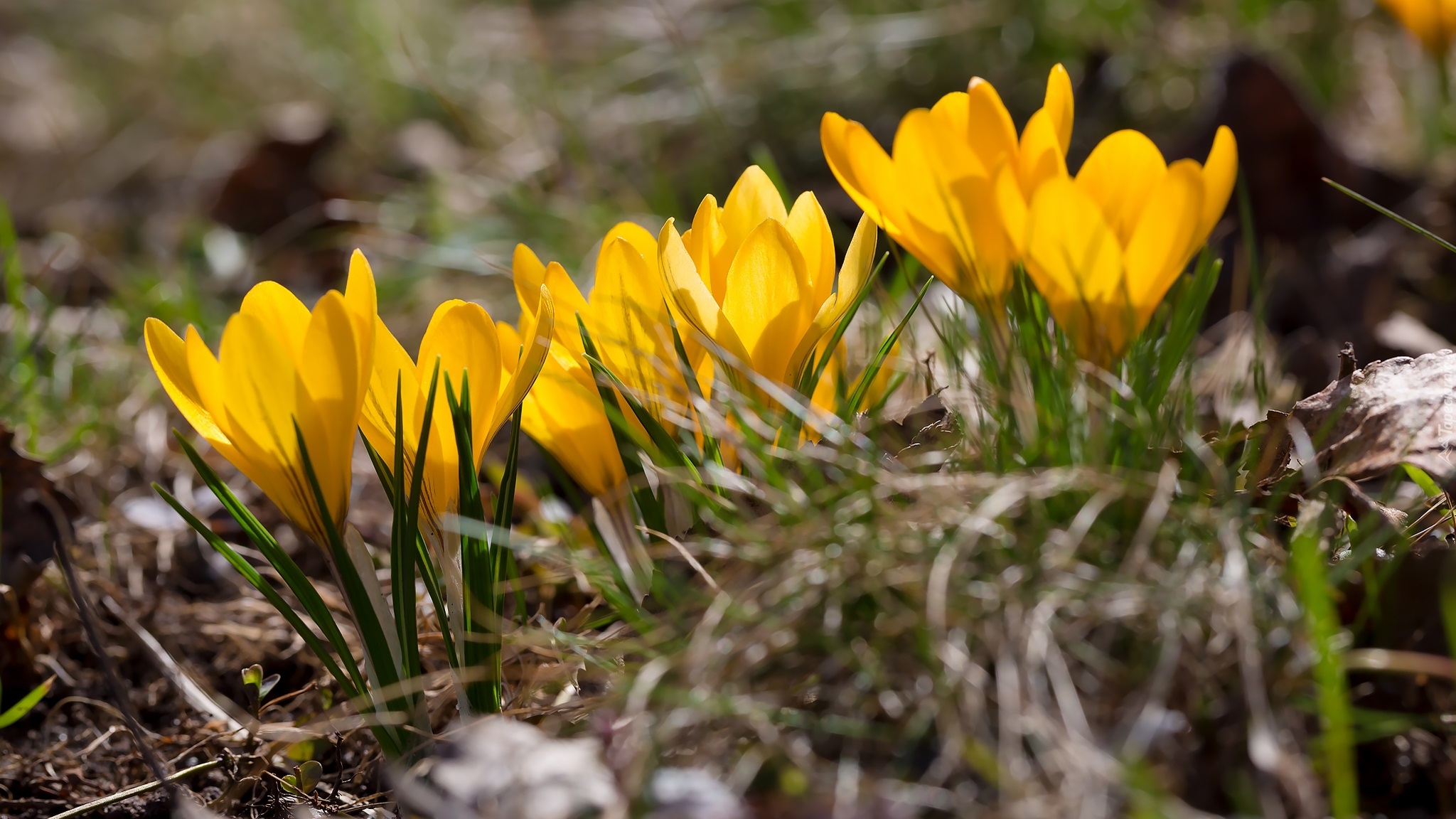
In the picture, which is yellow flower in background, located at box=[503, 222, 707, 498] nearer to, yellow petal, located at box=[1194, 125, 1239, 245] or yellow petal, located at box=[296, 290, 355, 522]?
yellow petal, located at box=[296, 290, 355, 522]

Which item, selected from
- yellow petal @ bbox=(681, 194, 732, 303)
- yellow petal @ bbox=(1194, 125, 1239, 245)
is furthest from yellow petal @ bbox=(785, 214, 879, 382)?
yellow petal @ bbox=(1194, 125, 1239, 245)

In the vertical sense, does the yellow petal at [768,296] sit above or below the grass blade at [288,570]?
above

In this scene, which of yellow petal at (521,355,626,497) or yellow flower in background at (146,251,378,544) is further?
yellow petal at (521,355,626,497)

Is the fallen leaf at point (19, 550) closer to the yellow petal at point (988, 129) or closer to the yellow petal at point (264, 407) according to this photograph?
the yellow petal at point (264, 407)

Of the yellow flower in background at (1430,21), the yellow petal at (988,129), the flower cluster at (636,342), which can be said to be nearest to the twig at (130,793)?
the flower cluster at (636,342)

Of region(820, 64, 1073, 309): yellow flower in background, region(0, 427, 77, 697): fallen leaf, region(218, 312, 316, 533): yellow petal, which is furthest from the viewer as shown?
region(0, 427, 77, 697): fallen leaf

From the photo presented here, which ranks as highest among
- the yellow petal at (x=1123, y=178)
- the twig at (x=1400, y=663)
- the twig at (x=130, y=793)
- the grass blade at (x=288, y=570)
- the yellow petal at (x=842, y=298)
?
the yellow petal at (x=1123, y=178)

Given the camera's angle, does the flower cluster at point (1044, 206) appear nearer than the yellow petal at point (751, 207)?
Yes

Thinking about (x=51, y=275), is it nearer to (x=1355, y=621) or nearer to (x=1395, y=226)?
(x=1355, y=621)

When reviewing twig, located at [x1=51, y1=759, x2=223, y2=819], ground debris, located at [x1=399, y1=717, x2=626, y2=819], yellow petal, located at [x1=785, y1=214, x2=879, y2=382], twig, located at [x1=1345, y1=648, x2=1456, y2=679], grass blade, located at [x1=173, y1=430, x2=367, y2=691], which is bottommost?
twig, located at [x1=51, y1=759, x2=223, y2=819]
